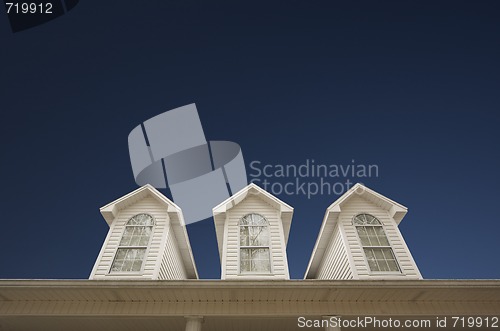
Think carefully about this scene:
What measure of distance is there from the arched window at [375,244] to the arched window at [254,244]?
2.94 m

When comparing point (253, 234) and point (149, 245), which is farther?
point (253, 234)

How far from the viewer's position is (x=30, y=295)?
6.75 meters

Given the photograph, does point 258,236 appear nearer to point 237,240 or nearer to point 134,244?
point 237,240

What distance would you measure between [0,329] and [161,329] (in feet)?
13.3

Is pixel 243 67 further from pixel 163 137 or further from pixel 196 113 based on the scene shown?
pixel 163 137

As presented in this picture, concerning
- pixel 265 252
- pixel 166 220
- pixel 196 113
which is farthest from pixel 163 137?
pixel 265 252

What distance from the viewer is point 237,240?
29.5 feet

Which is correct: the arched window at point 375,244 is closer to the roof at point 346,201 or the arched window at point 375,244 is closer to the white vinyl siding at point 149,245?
the roof at point 346,201

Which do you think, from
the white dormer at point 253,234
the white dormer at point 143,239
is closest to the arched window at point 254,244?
the white dormer at point 253,234

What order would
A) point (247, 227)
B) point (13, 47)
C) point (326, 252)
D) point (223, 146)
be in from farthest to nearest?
point (223, 146) < point (13, 47) < point (326, 252) < point (247, 227)

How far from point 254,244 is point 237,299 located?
2.27 m

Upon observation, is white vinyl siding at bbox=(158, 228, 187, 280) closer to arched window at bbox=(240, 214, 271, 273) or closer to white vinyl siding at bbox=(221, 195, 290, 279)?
white vinyl siding at bbox=(221, 195, 290, 279)

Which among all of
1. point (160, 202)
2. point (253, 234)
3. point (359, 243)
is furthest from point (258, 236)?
point (160, 202)

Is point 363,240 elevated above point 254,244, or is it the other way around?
point 363,240
